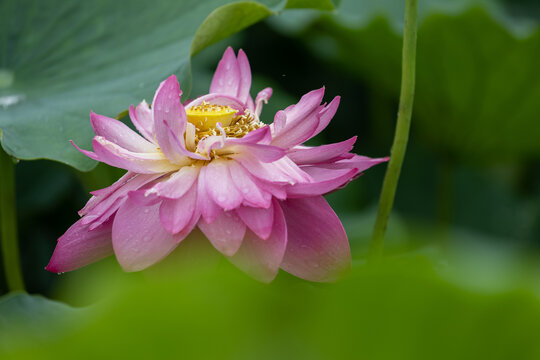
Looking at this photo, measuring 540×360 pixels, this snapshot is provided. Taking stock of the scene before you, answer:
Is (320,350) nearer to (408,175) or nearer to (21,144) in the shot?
(21,144)

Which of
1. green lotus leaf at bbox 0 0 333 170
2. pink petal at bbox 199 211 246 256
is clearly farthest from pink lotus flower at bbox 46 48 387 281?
green lotus leaf at bbox 0 0 333 170

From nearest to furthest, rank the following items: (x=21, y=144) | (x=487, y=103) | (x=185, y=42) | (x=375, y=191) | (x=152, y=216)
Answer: (x=152, y=216) < (x=21, y=144) < (x=185, y=42) < (x=487, y=103) < (x=375, y=191)

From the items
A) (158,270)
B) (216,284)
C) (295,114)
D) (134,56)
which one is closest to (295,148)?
(295,114)

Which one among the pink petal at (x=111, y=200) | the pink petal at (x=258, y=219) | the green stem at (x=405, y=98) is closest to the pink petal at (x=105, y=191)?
the pink petal at (x=111, y=200)

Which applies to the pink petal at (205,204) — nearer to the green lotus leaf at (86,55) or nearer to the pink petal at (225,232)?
the pink petal at (225,232)

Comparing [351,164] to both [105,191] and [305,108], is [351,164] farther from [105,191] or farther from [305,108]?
[105,191]

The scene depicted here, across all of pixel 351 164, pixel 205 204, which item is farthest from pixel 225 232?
pixel 351 164
